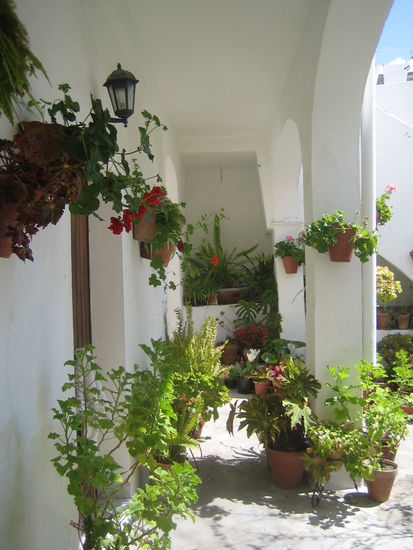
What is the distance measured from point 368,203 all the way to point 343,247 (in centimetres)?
54

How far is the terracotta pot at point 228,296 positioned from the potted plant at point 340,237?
16.8ft

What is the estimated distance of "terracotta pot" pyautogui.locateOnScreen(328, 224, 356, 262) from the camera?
12.3 feet

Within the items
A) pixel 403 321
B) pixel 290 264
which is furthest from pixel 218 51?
pixel 403 321

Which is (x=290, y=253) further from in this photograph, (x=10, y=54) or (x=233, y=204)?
(x=10, y=54)

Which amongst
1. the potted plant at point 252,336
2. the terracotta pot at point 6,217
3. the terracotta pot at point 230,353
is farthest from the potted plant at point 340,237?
the terracotta pot at point 230,353

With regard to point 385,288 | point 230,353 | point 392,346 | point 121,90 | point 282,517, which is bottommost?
point 282,517

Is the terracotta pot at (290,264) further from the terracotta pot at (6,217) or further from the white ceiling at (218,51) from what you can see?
the terracotta pot at (6,217)

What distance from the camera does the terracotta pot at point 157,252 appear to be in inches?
133

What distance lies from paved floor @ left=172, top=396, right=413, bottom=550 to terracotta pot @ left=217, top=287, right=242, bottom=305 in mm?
4592

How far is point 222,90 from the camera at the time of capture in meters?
5.66

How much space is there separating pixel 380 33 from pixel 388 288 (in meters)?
3.89

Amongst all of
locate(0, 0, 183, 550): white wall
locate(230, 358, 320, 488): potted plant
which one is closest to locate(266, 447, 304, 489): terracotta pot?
locate(230, 358, 320, 488): potted plant

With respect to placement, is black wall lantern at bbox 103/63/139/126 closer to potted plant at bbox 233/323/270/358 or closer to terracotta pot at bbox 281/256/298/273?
terracotta pot at bbox 281/256/298/273

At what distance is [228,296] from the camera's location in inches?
351
